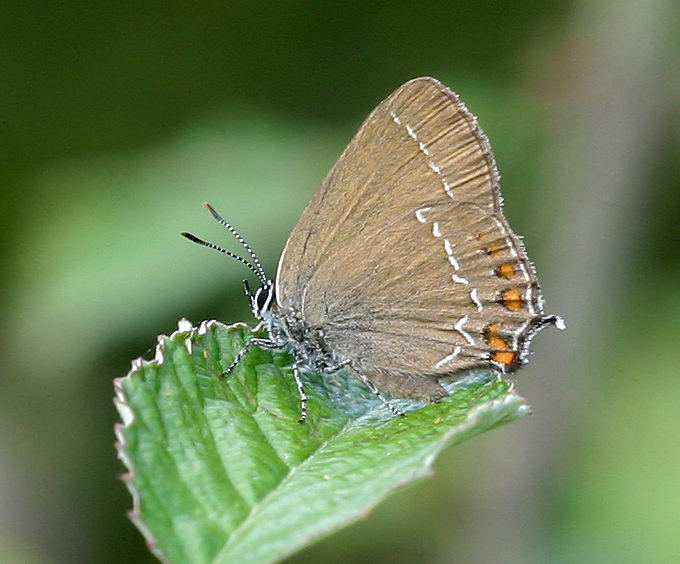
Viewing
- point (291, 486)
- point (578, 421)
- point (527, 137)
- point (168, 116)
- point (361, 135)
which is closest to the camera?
point (291, 486)

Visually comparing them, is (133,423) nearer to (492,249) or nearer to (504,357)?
(504,357)

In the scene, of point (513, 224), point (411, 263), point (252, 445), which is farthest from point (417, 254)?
point (513, 224)

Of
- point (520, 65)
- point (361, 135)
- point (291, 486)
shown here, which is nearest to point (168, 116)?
point (520, 65)

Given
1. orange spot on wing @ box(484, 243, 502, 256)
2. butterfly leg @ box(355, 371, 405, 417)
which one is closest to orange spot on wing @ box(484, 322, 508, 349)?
orange spot on wing @ box(484, 243, 502, 256)

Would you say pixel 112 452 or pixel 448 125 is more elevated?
pixel 448 125

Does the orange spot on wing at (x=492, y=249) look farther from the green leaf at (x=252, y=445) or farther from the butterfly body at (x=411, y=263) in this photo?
the green leaf at (x=252, y=445)

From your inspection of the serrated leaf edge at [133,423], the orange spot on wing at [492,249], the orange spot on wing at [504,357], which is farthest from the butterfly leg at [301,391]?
the orange spot on wing at [492,249]

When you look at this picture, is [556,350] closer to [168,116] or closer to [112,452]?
[112,452]
